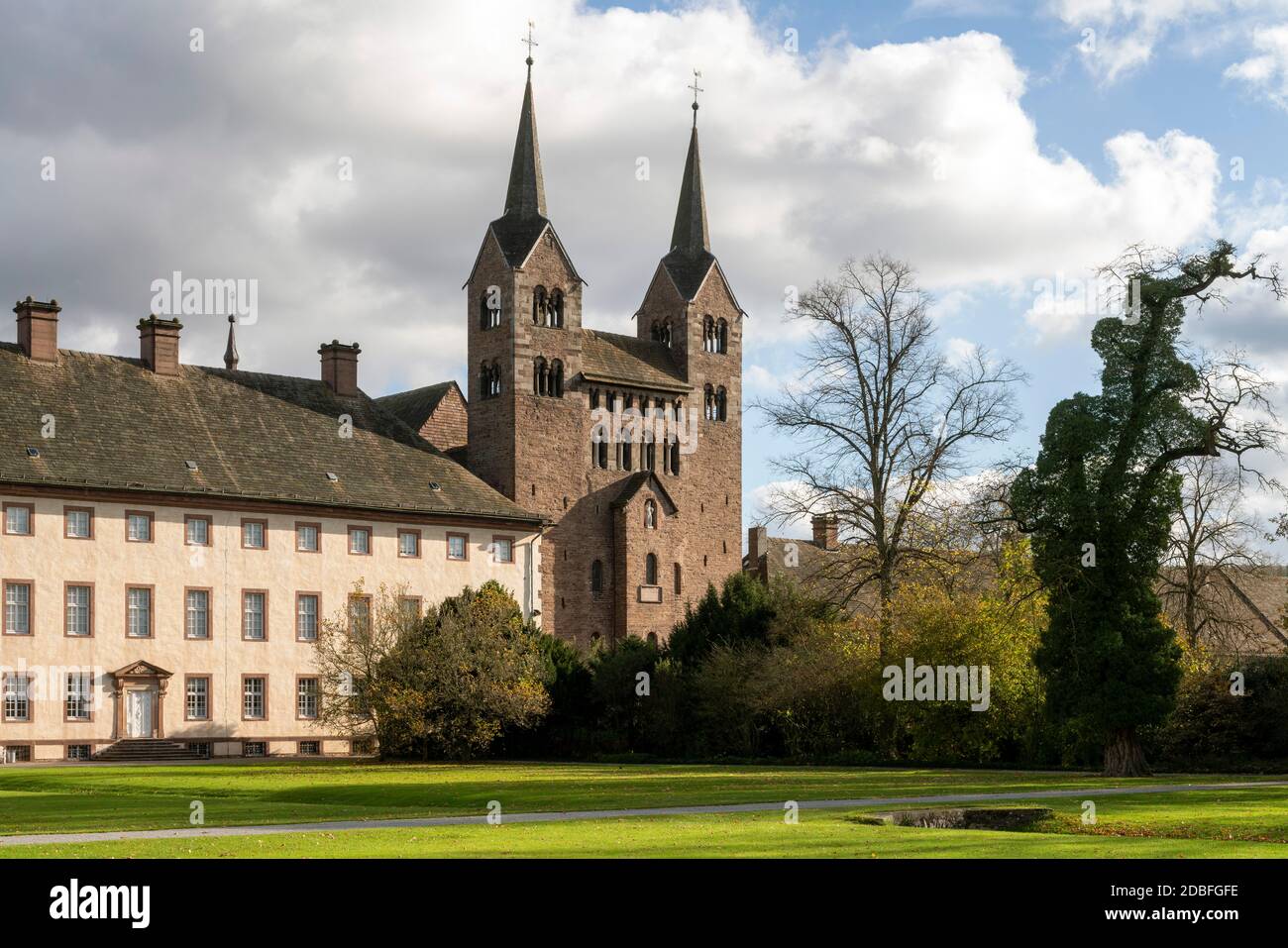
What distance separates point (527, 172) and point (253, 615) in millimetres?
29945

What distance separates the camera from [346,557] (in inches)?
2547

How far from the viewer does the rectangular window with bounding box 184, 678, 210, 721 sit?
6034 cm

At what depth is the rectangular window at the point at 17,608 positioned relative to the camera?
185ft

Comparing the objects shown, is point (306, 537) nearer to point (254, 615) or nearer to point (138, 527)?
point (254, 615)

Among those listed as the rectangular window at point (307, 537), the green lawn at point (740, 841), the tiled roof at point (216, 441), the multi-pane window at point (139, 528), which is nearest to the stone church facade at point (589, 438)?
the tiled roof at point (216, 441)

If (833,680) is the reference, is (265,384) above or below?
above

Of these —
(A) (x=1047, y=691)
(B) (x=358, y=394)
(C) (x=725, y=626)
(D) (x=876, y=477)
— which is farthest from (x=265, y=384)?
(A) (x=1047, y=691)

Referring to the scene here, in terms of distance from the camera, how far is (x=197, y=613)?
60.9 metres

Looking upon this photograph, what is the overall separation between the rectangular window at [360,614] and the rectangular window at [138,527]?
7640 millimetres

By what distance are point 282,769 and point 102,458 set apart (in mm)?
18069

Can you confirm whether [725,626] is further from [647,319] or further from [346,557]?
[647,319]

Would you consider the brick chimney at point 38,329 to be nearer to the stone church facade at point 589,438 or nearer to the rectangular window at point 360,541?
the rectangular window at point 360,541

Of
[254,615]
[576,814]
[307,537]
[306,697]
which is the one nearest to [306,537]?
[307,537]

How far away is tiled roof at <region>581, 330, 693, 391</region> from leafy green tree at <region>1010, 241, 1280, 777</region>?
46.4 m
